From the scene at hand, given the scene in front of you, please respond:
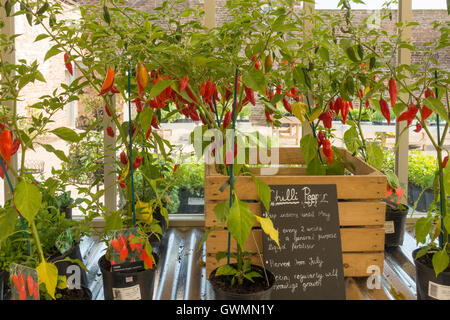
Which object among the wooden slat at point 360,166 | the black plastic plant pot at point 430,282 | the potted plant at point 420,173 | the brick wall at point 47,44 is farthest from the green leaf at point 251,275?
the potted plant at point 420,173

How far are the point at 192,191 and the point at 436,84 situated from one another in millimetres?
1804

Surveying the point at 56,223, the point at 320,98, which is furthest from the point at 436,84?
the point at 56,223

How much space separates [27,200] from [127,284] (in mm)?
626

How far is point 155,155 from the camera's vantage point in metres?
3.07

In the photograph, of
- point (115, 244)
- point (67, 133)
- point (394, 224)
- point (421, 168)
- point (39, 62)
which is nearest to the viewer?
point (67, 133)

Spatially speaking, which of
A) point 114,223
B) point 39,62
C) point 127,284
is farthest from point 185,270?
point 39,62

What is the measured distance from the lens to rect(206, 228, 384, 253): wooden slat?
2221 millimetres

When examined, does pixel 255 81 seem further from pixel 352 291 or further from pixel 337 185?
pixel 352 291

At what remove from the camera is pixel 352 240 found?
2.24 meters

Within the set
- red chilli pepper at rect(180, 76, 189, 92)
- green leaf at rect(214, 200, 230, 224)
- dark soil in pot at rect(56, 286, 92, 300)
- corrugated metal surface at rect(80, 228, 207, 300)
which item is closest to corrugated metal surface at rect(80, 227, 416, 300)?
corrugated metal surface at rect(80, 228, 207, 300)

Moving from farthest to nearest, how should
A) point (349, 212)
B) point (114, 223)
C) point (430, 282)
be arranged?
point (349, 212) < point (430, 282) < point (114, 223)

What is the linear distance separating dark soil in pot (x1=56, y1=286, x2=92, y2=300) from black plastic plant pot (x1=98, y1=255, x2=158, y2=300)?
83 millimetres

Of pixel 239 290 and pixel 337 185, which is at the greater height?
pixel 337 185
